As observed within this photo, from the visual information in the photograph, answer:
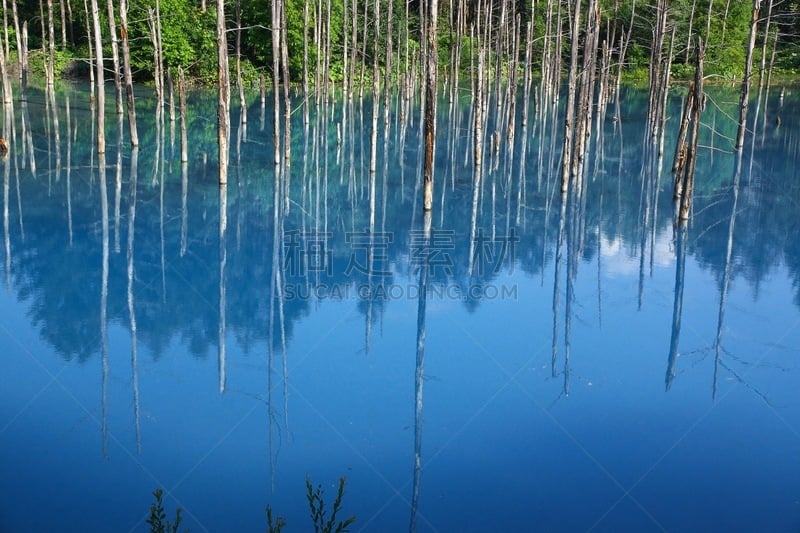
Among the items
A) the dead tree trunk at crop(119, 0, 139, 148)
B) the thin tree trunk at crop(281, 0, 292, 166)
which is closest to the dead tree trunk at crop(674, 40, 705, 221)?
the thin tree trunk at crop(281, 0, 292, 166)

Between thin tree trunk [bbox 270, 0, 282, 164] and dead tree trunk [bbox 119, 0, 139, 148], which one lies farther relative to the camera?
dead tree trunk [bbox 119, 0, 139, 148]

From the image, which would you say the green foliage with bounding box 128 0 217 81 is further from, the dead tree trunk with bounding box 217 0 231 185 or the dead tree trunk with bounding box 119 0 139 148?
the dead tree trunk with bounding box 217 0 231 185

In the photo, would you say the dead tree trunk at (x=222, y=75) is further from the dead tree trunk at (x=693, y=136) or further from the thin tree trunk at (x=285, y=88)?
the dead tree trunk at (x=693, y=136)

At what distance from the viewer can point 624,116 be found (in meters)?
32.5

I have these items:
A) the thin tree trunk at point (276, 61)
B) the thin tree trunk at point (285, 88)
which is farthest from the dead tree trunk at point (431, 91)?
the thin tree trunk at point (276, 61)

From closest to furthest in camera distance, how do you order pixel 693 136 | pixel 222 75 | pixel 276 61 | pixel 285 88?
pixel 693 136, pixel 222 75, pixel 276 61, pixel 285 88

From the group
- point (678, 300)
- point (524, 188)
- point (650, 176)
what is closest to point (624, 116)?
point (650, 176)

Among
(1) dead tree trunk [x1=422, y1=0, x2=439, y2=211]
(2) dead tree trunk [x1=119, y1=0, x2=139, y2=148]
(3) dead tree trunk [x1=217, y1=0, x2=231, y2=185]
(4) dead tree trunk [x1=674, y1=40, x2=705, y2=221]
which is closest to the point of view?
(1) dead tree trunk [x1=422, y1=0, x2=439, y2=211]

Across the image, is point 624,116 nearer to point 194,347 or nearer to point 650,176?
point 650,176

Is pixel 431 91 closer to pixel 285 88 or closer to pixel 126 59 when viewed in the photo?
pixel 285 88

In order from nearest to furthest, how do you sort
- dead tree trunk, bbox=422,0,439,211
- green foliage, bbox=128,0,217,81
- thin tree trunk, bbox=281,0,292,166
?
1. dead tree trunk, bbox=422,0,439,211
2. thin tree trunk, bbox=281,0,292,166
3. green foliage, bbox=128,0,217,81

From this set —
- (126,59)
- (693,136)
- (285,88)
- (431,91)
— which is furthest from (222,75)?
(693,136)

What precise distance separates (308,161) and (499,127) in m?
8.42

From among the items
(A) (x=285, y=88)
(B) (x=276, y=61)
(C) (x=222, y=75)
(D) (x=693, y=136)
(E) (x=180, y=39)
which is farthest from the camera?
(E) (x=180, y=39)
